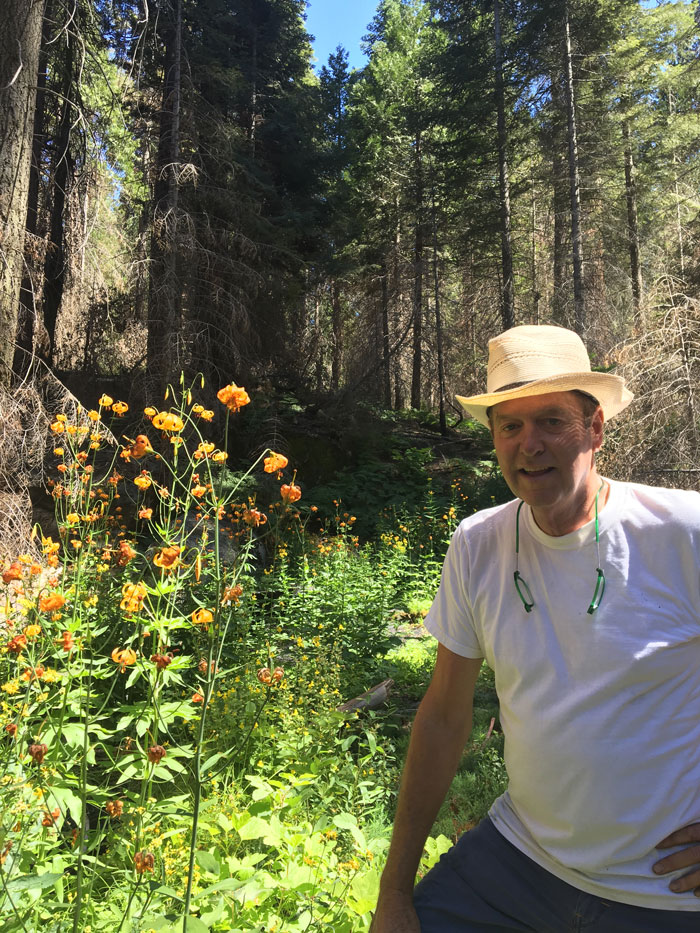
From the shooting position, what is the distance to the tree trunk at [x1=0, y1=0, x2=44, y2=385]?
4.61 metres

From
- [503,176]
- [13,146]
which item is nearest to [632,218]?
[503,176]

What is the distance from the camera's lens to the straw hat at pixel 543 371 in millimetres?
1593

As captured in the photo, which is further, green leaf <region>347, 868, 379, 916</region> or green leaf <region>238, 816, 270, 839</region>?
green leaf <region>238, 816, 270, 839</region>

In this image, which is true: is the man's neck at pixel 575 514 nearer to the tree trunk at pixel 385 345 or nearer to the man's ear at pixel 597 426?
the man's ear at pixel 597 426

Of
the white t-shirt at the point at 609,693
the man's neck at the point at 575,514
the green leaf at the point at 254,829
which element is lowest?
the green leaf at the point at 254,829

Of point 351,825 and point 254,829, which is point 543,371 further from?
point 254,829

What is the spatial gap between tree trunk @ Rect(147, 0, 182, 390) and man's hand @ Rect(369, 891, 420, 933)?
6.01 meters

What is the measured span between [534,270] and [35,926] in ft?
69.5

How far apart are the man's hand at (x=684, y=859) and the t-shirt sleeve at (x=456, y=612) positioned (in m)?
0.55

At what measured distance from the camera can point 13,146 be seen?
4590mm

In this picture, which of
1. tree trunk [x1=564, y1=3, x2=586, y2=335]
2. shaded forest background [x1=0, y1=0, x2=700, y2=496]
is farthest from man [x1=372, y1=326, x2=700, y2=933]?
tree trunk [x1=564, y1=3, x2=586, y2=335]

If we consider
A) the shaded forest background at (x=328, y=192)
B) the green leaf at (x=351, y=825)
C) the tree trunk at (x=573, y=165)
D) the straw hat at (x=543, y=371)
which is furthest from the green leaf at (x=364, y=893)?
the tree trunk at (x=573, y=165)

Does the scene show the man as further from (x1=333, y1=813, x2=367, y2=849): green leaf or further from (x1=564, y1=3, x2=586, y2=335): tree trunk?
(x1=564, y1=3, x2=586, y2=335): tree trunk

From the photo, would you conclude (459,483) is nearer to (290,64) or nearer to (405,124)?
(290,64)
